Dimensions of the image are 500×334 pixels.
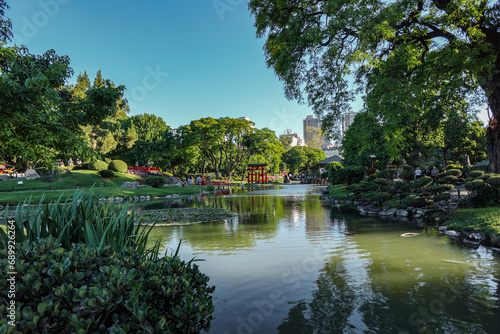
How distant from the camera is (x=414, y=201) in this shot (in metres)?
9.80

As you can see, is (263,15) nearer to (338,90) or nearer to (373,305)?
(338,90)

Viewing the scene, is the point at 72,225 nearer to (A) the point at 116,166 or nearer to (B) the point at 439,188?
(B) the point at 439,188

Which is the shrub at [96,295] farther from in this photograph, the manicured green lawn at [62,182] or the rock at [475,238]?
the manicured green lawn at [62,182]

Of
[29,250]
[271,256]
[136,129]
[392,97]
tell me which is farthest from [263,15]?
[136,129]

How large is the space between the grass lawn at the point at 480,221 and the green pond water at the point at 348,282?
2.12 feet

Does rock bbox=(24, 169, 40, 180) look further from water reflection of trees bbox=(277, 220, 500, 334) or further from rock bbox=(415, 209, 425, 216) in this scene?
rock bbox=(415, 209, 425, 216)

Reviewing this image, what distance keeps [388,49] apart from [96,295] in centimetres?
1064

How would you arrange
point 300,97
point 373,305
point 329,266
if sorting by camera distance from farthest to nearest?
point 300,97, point 329,266, point 373,305

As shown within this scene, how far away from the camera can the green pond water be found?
9.72 feet

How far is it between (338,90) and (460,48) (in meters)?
3.67

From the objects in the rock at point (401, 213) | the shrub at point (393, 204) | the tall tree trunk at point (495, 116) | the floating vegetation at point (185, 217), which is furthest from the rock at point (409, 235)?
the floating vegetation at point (185, 217)

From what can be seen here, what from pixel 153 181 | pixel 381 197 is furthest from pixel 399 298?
pixel 153 181

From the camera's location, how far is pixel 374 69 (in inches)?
382

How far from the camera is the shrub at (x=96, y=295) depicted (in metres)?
1.57
